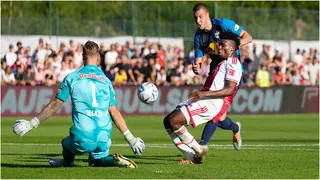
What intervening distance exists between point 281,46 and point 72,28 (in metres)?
10.5

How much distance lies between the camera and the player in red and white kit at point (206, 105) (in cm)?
1302

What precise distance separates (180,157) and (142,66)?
18.3 metres

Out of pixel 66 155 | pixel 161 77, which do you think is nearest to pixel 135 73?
pixel 161 77

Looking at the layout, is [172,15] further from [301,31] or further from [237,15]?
[301,31]

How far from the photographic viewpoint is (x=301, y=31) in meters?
43.3

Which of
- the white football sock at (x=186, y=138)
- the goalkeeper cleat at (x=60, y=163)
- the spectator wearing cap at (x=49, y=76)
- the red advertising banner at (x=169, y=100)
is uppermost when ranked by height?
the white football sock at (x=186, y=138)

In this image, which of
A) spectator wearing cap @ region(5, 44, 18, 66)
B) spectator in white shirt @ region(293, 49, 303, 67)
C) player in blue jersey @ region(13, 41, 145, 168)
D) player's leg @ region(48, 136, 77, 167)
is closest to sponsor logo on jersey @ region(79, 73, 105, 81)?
player in blue jersey @ region(13, 41, 145, 168)

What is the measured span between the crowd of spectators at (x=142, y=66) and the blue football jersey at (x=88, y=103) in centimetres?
1877

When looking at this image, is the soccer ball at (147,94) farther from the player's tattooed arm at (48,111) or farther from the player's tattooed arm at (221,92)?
the player's tattooed arm at (48,111)

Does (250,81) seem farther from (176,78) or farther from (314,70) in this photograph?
(314,70)

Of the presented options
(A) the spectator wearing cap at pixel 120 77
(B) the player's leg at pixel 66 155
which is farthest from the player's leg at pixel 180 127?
(A) the spectator wearing cap at pixel 120 77

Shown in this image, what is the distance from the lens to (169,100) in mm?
33156

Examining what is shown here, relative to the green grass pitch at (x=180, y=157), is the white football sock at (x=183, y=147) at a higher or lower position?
higher

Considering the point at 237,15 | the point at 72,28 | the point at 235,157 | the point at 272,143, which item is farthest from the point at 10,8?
the point at 235,157
